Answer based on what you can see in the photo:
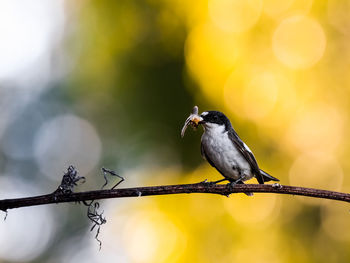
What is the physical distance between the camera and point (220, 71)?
710 cm

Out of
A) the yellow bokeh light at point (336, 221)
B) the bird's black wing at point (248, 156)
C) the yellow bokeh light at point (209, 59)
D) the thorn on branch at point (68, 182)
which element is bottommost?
the thorn on branch at point (68, 182)

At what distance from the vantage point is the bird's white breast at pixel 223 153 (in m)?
3.08

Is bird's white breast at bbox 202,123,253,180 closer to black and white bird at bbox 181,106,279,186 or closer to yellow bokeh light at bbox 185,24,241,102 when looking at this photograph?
black and white bird at bbox 181,106,279,186

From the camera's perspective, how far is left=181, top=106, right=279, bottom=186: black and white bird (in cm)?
307

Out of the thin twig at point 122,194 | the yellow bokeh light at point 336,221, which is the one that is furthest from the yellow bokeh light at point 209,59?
the thin twig at point 122,194

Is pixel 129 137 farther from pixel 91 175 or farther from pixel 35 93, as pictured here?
pixel 35 93

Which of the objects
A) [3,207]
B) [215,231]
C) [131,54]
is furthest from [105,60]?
[3,207]

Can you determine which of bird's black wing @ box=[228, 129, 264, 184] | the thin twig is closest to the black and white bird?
bird's black wing @ box=[228, 129, 264, 184]

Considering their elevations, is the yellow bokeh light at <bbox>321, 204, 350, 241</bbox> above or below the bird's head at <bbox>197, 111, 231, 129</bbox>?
above

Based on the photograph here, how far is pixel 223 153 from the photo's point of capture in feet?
10.2

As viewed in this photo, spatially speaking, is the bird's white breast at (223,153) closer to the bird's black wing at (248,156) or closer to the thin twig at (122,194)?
the bird's black wing at (248,156)

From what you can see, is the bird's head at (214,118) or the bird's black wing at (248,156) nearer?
the bird's black wing at (248,156)

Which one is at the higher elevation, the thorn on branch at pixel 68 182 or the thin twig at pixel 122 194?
the thorn on branch at pixel 68 182

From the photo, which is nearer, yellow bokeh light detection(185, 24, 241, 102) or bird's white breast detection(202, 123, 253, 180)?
bird's white breast detection(202, 123, 253, 180)
